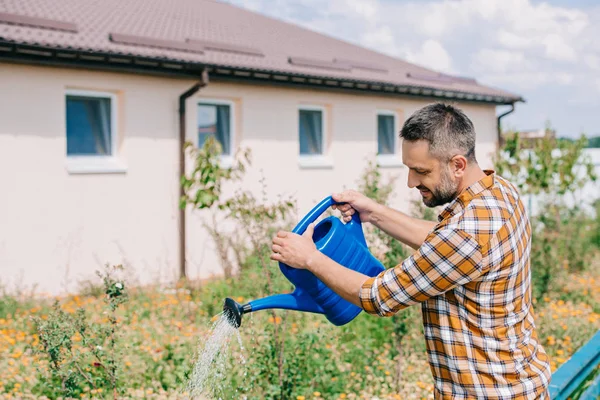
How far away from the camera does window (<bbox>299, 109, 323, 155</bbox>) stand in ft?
38.7

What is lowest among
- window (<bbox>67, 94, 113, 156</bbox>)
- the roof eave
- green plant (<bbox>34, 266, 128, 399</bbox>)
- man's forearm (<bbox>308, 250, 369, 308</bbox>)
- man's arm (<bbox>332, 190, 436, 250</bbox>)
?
green plant (<bbox>34, 266, 128, 399</bbox>)

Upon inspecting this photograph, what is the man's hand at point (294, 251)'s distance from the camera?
2117 mm

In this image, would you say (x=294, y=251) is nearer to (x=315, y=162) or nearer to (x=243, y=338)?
(x=243, y=338)

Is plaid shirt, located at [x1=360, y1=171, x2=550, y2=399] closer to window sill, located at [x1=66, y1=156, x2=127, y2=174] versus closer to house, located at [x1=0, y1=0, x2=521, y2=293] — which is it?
house, located at [x1=0, y1=0, x2=521, y2=293]

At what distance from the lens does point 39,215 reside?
27.3 ft

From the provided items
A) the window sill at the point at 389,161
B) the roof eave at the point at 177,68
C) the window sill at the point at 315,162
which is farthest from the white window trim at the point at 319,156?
the window sill at the point at 389,161

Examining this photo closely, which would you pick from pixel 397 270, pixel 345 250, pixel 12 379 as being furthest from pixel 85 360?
pixel 397 270

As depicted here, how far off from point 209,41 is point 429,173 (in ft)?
30.5

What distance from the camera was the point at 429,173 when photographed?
2104 mm

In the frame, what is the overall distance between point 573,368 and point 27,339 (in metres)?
4.01

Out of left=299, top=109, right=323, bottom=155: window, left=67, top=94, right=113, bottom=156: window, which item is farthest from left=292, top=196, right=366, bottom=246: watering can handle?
left=299, top=109, right=323, bottom=155: window

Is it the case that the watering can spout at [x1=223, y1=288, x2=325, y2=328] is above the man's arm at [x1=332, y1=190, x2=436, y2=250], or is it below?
below

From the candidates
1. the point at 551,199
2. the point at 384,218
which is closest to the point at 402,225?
the point at 384,218

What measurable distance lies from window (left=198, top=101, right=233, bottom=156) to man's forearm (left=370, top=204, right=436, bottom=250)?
7.86 meters
